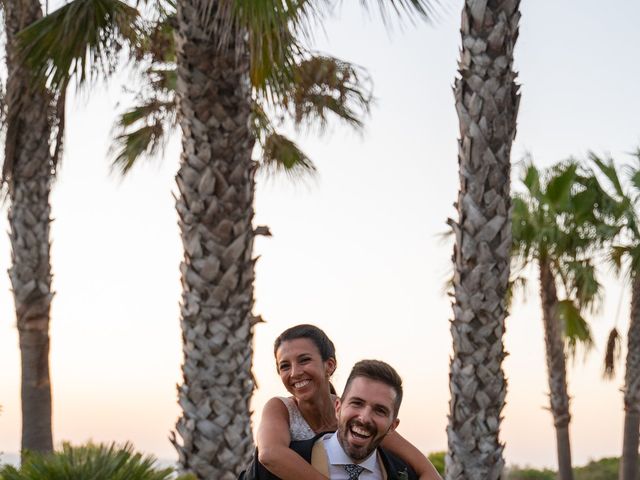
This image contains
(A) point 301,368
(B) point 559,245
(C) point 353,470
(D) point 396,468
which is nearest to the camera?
(C) point 353,470

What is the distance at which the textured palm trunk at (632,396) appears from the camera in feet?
→ 72.6

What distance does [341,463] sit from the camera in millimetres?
4016

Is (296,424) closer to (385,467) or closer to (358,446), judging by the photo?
(385,467)

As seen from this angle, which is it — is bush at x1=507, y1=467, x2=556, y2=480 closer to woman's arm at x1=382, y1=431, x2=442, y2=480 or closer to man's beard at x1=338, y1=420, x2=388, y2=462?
woman's arm at x1=382, y1=431, x2=442, y2=480

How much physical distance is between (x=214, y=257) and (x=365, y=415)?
548cm

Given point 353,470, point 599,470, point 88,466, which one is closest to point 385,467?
point 353,470

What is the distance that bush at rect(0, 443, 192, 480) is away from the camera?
5.33 m

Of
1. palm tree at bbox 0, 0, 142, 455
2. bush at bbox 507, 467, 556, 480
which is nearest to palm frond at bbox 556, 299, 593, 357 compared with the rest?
bush at bbox 507, 467, 556, 480

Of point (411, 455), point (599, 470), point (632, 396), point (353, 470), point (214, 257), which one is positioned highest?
point (632, 396)

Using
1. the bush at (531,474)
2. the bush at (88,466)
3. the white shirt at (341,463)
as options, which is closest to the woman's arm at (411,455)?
the white shirt at (341,463)

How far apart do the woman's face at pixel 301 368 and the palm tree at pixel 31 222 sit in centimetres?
991

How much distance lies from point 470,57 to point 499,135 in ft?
2.46

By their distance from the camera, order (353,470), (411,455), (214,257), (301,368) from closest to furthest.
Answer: (353,470) → (411,455) → (301,368) → (214,257)

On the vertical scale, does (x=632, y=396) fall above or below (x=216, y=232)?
above
